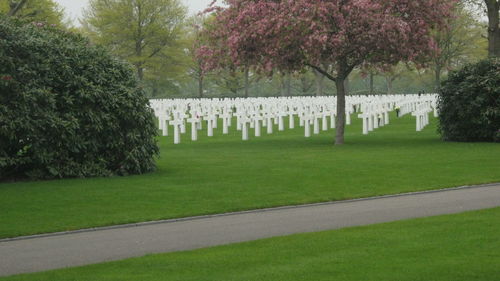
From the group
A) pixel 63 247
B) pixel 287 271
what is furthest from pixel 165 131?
pixel 287 271

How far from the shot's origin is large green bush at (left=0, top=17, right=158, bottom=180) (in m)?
15.9

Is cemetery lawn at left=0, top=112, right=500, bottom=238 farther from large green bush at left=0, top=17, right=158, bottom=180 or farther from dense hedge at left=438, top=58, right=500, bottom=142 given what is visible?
dense hedge at left=438, top=58, right=500, bottom=142

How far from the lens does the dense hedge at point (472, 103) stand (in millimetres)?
25062

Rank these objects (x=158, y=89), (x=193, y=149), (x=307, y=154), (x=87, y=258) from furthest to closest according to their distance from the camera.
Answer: (x=158, y=89), (x=193, y=149), (x=307, y=154), (x=87, y=258)

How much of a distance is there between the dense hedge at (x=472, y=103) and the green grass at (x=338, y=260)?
16052 millimetres

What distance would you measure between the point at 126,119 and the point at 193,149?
7.23 m

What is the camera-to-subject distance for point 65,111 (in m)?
16.6

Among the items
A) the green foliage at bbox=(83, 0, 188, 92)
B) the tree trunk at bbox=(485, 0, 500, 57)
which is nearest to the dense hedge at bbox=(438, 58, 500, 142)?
the tree trunk at bbox=(485, 0, 500, 57)

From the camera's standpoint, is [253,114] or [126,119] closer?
[126,119]

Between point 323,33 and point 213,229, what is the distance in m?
14.3

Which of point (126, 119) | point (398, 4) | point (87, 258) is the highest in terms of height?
point (398, 4)

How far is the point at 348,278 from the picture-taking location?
7168 mm

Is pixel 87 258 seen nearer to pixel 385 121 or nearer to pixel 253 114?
pixel 253 114

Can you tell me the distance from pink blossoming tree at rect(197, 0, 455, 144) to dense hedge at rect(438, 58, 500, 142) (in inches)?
63.1
